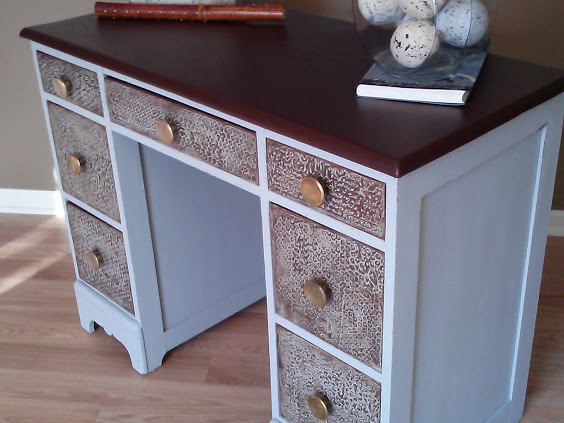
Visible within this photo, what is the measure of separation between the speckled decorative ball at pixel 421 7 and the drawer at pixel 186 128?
31 centimetres

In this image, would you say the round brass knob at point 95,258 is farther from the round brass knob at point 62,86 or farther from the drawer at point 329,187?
the drawer at point 329,187

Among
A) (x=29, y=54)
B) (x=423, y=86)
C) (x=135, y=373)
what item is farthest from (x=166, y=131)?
(x=29, y=54)

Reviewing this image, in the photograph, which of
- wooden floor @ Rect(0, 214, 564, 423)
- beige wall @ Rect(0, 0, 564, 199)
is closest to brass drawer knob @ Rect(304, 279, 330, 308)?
wooden floor @ Rect(0, 214, 564, 423)

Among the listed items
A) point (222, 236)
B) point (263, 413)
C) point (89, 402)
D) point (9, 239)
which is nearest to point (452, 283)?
point (263, 413)

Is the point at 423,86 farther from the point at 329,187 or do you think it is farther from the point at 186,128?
the point at 186,128

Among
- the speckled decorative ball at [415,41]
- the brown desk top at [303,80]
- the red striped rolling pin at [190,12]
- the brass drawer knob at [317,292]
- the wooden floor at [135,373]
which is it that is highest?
the speckled decorative ball at [415,41]

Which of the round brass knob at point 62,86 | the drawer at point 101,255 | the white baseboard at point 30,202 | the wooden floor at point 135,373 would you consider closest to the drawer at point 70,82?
the round brass knob at point 62,86

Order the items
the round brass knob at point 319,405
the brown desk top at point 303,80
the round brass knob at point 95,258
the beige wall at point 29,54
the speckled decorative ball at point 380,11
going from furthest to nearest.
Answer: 1. the beige wall at point 29,54
2. the round brass knob at point 95,258
3. the round brass knob at point 319,405
4. the speckled decorative ball at point 380,11
5. the brown desk top at point 303,80

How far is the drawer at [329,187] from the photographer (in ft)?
3.35

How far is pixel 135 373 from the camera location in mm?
1769

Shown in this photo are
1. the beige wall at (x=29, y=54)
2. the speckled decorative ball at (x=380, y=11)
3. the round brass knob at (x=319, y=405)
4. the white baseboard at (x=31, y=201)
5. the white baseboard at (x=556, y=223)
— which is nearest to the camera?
the speckled decorative ball at (x=380, y=11)

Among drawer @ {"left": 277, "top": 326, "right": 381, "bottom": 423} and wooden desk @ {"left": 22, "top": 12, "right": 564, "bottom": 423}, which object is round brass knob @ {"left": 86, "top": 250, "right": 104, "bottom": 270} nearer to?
wooden desk @ {"left": 22, "top": 12, "right": 564, "bottom": 423}

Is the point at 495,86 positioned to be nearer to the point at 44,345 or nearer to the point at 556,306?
the point at 556,306

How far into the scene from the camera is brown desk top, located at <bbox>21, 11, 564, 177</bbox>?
1015 millimetres
